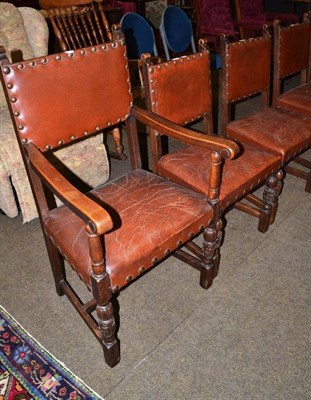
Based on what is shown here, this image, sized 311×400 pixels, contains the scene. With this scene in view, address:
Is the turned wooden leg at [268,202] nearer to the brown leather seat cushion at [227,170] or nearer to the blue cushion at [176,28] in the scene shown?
the brown leather seat cushion at [227,170]

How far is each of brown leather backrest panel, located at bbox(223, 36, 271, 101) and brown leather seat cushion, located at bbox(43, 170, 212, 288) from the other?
0.75 metres

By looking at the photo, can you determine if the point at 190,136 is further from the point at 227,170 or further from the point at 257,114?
the point at 257,114

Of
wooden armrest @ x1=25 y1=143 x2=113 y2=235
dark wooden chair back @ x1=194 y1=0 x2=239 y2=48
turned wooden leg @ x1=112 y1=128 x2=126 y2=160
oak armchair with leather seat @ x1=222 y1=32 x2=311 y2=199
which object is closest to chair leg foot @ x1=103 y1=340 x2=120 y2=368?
wooden armrest @ x1=25 y1=143 x2=113 y2=235

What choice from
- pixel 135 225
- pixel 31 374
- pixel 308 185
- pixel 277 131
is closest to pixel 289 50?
pixel 277 131

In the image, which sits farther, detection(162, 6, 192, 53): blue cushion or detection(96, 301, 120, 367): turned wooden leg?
detection(162, 6, 192, 53): blue cushion

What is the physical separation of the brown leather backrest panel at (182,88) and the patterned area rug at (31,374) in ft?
3.49

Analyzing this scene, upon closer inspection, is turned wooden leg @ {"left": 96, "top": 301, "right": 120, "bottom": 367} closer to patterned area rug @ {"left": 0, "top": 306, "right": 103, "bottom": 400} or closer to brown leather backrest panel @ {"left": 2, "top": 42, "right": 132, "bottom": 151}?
patterned area rug @ {"left": 0, "top": 306, "right": 103, "bottom": 400}

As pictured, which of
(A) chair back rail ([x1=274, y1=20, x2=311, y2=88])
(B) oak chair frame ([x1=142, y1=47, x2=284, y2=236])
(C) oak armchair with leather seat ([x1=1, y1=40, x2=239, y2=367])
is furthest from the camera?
(A) chair back rail ([x1=274, y1=20, x2=311, y2=88])

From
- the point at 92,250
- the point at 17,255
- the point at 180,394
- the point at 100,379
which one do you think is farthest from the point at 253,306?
the point at 17,255

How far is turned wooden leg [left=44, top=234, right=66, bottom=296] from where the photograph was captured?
1444 millimetres

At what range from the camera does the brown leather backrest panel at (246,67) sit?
6.15 ft

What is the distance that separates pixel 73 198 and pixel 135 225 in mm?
283

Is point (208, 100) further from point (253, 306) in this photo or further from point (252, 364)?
point (252, 364)

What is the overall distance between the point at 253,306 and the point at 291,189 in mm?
994
